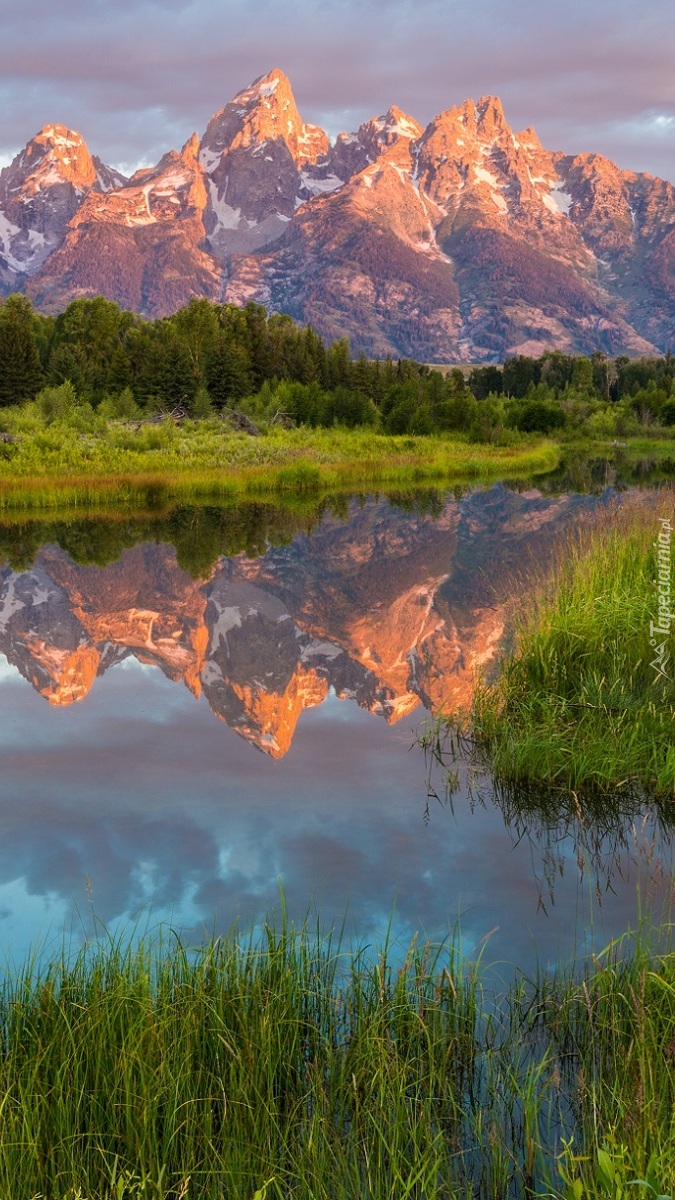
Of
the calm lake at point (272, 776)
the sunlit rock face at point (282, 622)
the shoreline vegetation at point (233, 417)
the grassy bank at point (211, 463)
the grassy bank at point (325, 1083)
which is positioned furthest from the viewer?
the shoreline vegetation at point (233, 417)

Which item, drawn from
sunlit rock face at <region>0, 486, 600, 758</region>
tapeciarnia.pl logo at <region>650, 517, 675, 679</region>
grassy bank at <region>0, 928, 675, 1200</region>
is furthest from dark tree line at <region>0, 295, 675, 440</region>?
grassy bank at <region>0, 928, 675, 1200</region>

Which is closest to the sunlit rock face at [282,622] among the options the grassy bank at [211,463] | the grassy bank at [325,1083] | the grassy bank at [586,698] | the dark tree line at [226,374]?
the grassy bank at [586,698]

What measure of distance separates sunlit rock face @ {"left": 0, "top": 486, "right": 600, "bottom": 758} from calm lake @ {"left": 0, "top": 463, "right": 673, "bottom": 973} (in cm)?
7

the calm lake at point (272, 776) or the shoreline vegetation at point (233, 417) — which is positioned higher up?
the shoreline vegetation at point (233, 417)

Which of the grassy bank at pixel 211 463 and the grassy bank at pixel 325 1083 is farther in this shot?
the grassy bank at pixel 211 463

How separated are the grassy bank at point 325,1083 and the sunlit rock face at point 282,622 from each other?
6.06 meters

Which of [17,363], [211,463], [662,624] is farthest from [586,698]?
[17,363]

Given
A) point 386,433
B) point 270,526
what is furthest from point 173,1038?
point 386,433

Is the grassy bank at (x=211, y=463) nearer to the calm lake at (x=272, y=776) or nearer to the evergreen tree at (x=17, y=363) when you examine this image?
the calm lake at (x=272, y=776)

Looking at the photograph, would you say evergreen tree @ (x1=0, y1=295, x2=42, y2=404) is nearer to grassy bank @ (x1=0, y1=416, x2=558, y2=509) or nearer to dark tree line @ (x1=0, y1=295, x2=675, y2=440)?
dark tree line @ (x1=0, y1=295, x2=675, y2=440)

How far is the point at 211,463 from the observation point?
4584 centimetres

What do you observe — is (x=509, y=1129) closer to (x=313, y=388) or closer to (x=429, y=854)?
(x=429, y=854)

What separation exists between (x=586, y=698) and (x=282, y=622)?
8.70m

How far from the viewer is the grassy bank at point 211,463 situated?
39.2 m
